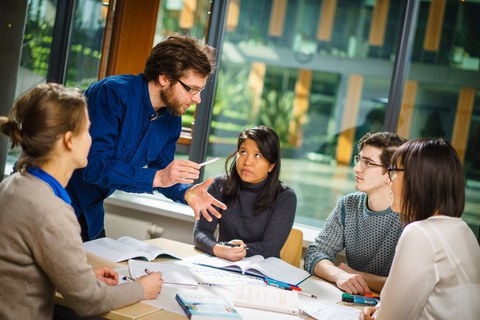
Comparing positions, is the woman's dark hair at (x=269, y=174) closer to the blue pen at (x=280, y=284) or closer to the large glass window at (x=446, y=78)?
the blue pen at (x=280, y=284)

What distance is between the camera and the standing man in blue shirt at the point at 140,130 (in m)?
2.30

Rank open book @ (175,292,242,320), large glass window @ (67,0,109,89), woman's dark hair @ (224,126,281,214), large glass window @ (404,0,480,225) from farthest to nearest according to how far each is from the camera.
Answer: large glass window @ (67,0,109,89) < large glass window @ (404,0,480,225) < woman's dark hair @ (224,126,281,214) < open book @ (175,292,242,320)

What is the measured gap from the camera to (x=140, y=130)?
2605 millimetres

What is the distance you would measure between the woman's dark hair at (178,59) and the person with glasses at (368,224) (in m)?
0.91

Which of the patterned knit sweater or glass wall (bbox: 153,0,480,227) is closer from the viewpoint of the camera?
the patterned knit sweater

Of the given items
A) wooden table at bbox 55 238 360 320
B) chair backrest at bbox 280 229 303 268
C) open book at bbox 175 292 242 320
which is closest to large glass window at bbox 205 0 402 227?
chair backrest at bbox 280 229 303 268

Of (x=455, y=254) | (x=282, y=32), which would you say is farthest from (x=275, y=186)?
(x=282, y=32)

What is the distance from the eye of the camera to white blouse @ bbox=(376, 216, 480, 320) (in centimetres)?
165

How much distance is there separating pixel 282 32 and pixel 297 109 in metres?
0.68

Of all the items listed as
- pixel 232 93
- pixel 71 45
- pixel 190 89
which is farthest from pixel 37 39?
pixel 190 89

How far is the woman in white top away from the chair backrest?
4.62 ft

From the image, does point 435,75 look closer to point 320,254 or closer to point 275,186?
point 275,186

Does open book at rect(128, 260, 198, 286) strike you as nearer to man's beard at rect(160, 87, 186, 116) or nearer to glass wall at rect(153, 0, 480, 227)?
man's beard at rect(160, 87, 186, 116)

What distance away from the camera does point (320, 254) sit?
107 inches
